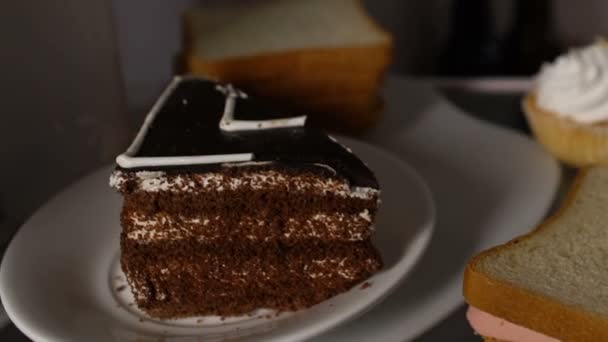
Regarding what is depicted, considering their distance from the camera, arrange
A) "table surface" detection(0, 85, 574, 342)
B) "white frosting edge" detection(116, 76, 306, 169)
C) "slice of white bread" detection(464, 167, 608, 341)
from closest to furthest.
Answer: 1. "slice of white bread" detection(464, 167, 608, 341)
2. "white frosting edge" detection(116, 76, 306, 169)
3. "table surface" detection(0, 85, 574, 342)

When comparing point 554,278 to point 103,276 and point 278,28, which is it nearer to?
point 103,276

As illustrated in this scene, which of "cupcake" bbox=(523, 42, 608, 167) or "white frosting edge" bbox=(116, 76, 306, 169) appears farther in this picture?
"cupcake" bbox=(523, 42, 608, 167)

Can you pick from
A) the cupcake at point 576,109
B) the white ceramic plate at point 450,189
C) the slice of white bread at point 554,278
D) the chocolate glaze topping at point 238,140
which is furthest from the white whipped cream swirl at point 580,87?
the chocolate glaze topping at point 238,140

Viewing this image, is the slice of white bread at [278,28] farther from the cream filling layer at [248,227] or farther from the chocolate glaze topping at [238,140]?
the cream filling layer at [248,227]

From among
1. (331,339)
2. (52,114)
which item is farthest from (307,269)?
(52,114)

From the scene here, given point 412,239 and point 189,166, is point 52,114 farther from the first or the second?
→ point 412,239

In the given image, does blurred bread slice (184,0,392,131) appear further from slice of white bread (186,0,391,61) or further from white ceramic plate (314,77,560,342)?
white ceramic plate (314,77,560,342)

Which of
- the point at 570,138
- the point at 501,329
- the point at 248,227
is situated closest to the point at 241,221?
the point at 248,227

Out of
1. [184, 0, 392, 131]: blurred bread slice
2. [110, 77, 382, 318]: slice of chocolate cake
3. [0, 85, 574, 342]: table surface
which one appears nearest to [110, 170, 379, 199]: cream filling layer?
[110, 77, 382, 318]: slice of chocolate cake
